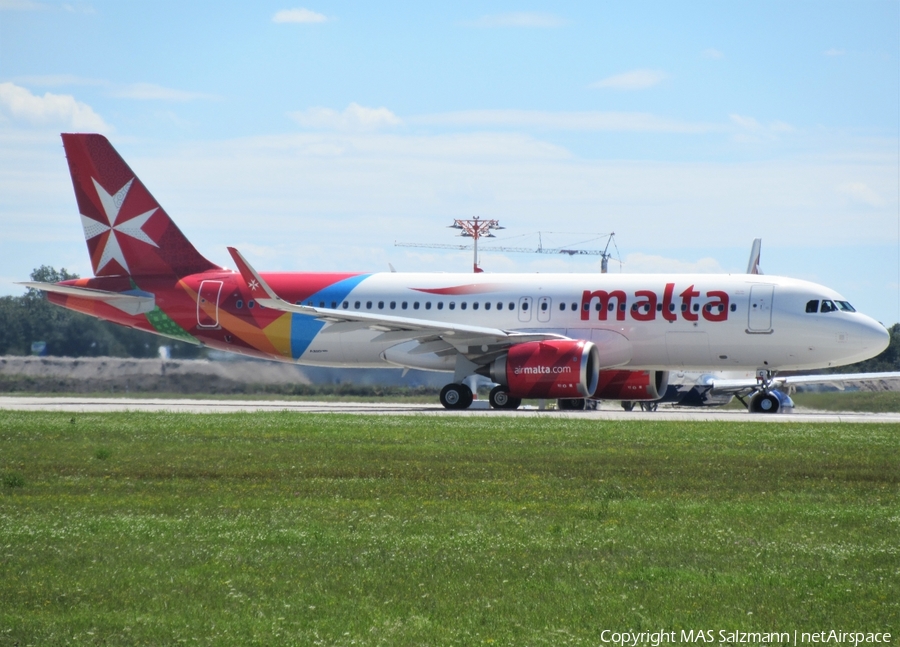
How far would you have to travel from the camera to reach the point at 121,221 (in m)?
34.2

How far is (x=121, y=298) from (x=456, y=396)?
10.3m

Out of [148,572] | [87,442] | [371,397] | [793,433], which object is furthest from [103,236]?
[148,572]

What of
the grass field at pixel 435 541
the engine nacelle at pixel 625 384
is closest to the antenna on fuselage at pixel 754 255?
the engine nacelle at pixel 625 384

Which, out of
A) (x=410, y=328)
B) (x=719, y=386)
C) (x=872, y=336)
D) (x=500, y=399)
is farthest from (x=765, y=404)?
(x=719, y=386)

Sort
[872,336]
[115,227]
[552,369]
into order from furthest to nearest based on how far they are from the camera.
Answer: [115,227], [872,336], [552,369]

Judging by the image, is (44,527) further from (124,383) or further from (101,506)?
(124,383)

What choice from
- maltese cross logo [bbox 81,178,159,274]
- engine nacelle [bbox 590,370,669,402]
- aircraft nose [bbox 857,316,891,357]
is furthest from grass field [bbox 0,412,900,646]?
maltese cross logo [bbox 81,178,159,274]

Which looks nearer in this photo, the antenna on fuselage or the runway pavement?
the runway pavement

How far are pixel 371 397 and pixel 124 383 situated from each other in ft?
28.0

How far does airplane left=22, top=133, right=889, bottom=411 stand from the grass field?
11.4 meters

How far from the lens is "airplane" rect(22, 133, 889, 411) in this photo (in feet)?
96.4

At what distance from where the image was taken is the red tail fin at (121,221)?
34031 millimetres

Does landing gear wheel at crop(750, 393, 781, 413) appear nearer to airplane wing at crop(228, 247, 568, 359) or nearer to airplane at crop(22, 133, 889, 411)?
airplane at crop(22, 133, 889, 411)

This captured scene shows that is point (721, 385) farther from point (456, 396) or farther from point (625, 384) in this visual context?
point (456, 396)
